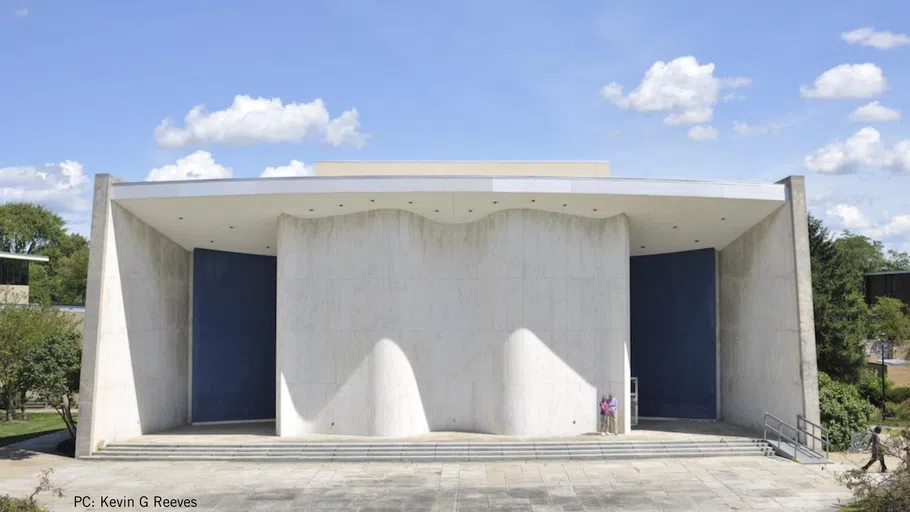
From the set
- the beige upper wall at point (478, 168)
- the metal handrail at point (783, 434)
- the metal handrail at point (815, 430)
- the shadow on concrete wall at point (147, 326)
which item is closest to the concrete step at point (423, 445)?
the metal handrail at point (783, 434)

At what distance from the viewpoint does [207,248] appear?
2798 centimetres

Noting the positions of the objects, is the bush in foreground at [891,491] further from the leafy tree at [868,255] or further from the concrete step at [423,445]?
the leafy tree at [868,255]

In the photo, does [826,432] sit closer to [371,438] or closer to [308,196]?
[371,438]

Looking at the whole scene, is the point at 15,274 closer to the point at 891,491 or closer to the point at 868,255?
the point at 891,491

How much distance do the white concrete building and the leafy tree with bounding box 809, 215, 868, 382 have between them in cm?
922

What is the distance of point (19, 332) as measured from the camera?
28.4 meters

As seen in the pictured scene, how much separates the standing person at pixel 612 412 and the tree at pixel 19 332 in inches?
680

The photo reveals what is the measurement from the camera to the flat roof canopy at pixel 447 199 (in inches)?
870

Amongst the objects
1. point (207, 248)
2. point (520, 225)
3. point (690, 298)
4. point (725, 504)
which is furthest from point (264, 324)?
point (725, 504)

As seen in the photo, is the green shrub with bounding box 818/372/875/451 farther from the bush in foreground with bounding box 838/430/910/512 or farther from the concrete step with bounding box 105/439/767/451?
the bush in foreground with bounding box 838/430/910/512

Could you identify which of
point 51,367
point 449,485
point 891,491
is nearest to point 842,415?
point 891,491

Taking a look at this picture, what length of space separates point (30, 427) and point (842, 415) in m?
31.3

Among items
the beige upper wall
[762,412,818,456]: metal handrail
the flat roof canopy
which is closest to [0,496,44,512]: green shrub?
the flat roof canopy

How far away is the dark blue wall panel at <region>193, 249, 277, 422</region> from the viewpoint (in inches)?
1100
